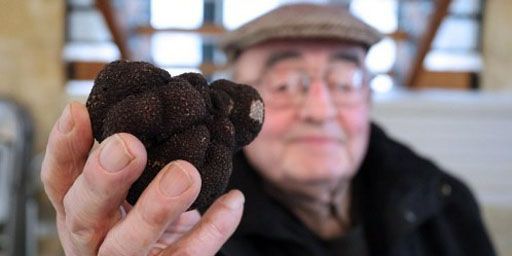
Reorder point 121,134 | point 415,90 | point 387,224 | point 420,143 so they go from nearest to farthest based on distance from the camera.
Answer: point 121,134 < point 387,224 < point 420,143 < point 415,90

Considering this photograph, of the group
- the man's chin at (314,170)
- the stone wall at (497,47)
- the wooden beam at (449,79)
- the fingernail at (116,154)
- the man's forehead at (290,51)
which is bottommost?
the wooden beam at (449,79)

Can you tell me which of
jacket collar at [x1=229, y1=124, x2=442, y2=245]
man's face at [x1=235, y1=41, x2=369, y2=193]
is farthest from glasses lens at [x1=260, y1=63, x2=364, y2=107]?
jacket collar at [x1=229, y1=124, x2=442, y2=245]

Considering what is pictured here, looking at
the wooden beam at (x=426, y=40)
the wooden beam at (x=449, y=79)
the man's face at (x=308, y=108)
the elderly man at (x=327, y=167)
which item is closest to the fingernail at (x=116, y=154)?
the elderly man at (x=327, y=167)

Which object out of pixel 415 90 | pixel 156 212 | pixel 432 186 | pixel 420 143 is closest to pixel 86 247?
pixel 156 212

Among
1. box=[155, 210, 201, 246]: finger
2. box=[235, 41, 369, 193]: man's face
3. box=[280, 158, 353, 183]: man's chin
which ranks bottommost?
box=[280, 158, 353, 183]: man's chin

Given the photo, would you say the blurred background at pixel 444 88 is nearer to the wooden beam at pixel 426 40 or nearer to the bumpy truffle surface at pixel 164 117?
the wooden beam at pixel 426 40

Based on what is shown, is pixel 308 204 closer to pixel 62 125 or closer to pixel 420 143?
pixel 62 125

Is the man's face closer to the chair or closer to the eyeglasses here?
the eyeglasses
